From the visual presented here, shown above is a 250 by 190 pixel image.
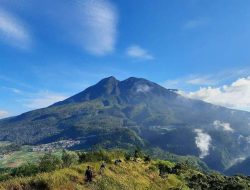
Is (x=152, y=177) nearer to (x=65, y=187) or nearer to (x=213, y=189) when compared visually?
(x=213, y=189)

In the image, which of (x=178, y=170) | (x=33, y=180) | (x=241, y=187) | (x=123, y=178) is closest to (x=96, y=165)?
(x=123, y=178)

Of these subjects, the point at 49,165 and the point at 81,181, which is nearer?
the point at 81,181

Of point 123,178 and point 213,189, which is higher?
point 123,178

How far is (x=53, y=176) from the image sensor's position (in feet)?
91.0

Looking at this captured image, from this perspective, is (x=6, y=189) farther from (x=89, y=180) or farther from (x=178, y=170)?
(x=178, y=170)

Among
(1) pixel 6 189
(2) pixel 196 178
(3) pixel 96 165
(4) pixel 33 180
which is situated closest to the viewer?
(1) pixel 6 189

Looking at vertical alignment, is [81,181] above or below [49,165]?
below

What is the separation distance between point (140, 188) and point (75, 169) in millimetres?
7517

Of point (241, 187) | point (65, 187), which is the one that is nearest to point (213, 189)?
point (241, 187)

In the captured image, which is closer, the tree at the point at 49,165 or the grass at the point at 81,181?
the grass at the point at 81,181

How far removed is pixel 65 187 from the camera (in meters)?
27.2

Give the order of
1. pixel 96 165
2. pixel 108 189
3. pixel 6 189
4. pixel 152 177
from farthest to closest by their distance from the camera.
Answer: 1. pixel 152 177
2. pixel 96 165
3. pixel 108 189
4. pixel 6 189

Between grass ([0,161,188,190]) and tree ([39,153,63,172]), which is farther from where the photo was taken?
tree ([39,153,63,172])

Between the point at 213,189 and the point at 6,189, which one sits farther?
the point at 213,189
